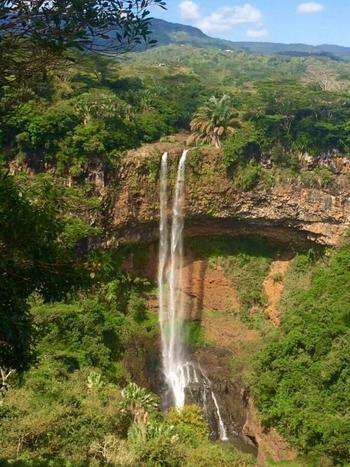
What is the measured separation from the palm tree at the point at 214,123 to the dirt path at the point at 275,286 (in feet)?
22.2

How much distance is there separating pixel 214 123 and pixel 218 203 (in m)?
4.08

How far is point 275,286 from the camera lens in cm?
2550

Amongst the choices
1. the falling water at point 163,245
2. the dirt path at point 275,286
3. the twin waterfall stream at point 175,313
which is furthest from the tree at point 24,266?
the dirt path at point 275,286

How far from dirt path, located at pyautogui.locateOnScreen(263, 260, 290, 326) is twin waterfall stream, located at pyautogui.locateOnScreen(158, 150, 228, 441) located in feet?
13.9

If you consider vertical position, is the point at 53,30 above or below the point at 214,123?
above

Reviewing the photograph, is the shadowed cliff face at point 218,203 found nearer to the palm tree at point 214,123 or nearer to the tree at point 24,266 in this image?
the palm tree at point 214,123

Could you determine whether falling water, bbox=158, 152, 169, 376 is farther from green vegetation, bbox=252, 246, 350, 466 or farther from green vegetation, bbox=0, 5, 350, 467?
green vegetation, bbox=252, 246, 350, 466

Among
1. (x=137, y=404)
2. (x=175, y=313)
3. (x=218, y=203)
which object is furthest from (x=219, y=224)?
(x=137, y=404)

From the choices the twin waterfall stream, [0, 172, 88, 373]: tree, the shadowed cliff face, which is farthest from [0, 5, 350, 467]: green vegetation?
the twin waterfall stream

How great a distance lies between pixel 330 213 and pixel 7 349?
856 inches

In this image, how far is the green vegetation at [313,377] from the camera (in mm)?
14930

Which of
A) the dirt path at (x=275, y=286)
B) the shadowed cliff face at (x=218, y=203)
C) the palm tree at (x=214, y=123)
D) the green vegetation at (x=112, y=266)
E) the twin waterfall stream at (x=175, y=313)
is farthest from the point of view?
the palm tree at (x=214, y=123)

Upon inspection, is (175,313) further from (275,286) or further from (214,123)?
(214,123)

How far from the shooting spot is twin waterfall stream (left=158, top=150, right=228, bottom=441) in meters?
21.3
